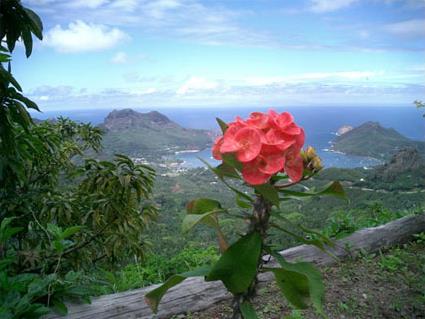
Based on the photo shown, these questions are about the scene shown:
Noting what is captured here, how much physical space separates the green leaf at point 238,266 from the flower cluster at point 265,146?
228mm

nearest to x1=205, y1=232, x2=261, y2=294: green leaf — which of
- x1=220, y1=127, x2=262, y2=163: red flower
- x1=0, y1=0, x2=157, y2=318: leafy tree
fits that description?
x1=220, y1=127, x2=262, y2=163: red flower

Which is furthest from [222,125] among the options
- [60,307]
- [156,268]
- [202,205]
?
[156,268]

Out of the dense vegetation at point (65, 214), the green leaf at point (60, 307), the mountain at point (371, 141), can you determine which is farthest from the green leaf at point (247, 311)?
the mountain at point (371, 141)

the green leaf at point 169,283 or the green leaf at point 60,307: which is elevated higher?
the green leaf at point 169,283

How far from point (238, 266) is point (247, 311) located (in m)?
0.16

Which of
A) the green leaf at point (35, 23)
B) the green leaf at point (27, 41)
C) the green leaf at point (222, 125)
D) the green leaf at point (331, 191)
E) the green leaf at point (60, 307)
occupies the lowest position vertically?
the green leaf at point (60, 307)

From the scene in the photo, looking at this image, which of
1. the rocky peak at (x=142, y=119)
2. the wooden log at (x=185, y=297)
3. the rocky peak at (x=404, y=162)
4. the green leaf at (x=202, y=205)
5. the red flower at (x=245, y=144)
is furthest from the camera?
the rocky peak at (x=142, y=119)

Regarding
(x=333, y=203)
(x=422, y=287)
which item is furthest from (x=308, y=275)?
(x=333, y=203)

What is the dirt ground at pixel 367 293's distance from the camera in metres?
2.40

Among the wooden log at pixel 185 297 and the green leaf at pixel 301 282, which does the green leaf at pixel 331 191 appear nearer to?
the green leaf at pixel 301 282

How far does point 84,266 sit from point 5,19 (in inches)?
56.9

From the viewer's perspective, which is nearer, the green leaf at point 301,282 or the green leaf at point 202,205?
the green leaf at point 301,282

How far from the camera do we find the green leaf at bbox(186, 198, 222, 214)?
127cm

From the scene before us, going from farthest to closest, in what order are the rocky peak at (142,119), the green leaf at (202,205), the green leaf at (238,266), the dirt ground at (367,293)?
1. the rocky peak at (142,119)
2. the dirt ground at (367,293)
3. the green leaf at (202,205)
4. the green leaf at (238,266)
